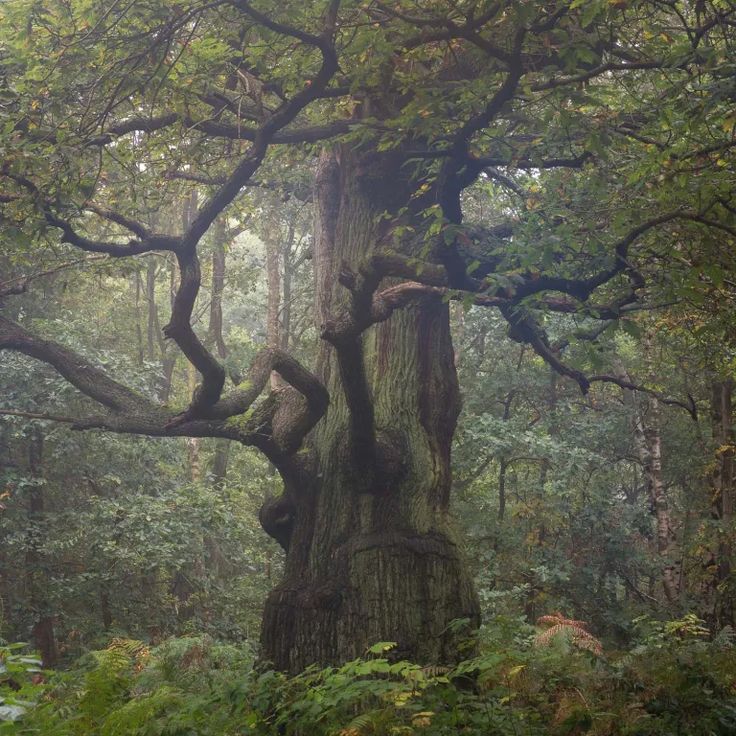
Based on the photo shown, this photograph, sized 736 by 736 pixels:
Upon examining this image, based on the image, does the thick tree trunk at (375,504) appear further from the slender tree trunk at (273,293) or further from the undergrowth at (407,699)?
the slender tree trunk at (273,293)

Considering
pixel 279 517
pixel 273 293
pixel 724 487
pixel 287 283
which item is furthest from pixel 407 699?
pixel 287 283

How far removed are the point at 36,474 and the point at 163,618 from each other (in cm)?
373

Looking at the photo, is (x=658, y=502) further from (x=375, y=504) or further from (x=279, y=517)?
(x=279, y=517)

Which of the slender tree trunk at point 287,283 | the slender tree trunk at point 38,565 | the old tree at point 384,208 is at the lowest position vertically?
the slender tree trunk at point 38,565

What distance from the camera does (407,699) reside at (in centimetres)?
429

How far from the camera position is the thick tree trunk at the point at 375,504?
6305 millimetres

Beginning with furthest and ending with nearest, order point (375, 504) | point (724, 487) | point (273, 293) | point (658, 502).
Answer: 1. point (273, 293)
2. point (658, 502)
3. point (724, 487)
4. point (375, 504)

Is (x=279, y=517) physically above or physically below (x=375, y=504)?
below

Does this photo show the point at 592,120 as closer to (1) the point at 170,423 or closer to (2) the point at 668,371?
(1) the point at 170,423

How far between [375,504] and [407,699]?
104 inches

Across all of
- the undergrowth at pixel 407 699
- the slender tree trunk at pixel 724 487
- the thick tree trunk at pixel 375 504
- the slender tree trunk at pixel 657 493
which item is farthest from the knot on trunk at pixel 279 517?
the slender tree trunk at pixel 657 493

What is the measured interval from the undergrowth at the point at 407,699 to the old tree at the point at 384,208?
0.99 m

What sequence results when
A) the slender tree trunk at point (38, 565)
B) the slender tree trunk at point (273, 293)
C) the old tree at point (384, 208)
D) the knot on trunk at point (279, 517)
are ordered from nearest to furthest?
the old tree at point (384, 208) < the knot on trunk at point (279, 517) < the slender tree trunk at point (38, 565) < the slender tree trunk at point (273, 293)

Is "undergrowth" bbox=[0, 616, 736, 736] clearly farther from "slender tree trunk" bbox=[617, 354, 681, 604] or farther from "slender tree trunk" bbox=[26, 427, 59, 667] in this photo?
"slender tree trunk" bbox=[617, 354, 681, 604]
